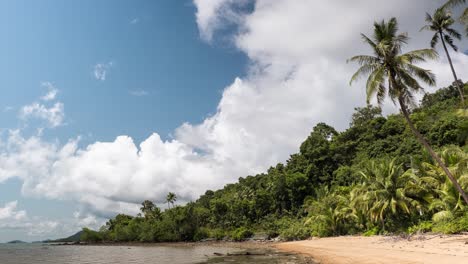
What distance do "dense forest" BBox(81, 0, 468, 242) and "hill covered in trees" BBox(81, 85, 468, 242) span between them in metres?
0.13

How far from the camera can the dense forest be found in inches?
927

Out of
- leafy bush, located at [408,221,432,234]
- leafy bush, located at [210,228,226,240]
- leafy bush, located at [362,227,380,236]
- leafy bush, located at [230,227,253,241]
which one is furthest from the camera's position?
leafy bush, located at [210,228,226,240]

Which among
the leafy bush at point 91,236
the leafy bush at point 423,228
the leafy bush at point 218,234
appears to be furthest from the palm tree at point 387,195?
the leafy bush at point 91,236

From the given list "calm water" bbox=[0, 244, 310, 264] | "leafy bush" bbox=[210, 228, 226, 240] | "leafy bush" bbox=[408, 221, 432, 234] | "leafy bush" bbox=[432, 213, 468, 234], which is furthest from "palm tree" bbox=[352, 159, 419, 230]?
"leafy bush" bbox=[210, 228, 226, 240]

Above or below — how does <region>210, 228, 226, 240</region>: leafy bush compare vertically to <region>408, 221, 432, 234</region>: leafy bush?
above

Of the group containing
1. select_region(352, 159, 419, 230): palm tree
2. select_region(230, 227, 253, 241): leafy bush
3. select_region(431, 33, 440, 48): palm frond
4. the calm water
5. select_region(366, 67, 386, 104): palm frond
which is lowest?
the calm water

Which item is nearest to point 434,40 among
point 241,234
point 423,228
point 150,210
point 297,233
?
point 423,228

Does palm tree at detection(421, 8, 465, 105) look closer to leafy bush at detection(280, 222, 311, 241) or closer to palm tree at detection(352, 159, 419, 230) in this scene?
palm tree at detection(352, 159, 419, 230)

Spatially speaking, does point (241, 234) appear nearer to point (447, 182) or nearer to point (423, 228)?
point (423, 228)

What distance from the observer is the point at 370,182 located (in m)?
36.3

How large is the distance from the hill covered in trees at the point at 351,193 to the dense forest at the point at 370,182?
0.43ft

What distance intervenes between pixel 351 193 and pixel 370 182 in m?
5.29

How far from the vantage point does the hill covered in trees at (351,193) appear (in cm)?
3141

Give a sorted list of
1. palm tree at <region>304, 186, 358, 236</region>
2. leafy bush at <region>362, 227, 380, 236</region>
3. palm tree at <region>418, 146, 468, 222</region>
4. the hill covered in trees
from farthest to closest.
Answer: palm tree at <region>304, 186, 358, 236</region>, leafy bush at <region>362, 227, 380, 236</region>, the hill covered in trees, palm tree at <region>418, 146, 468, 222</region>
